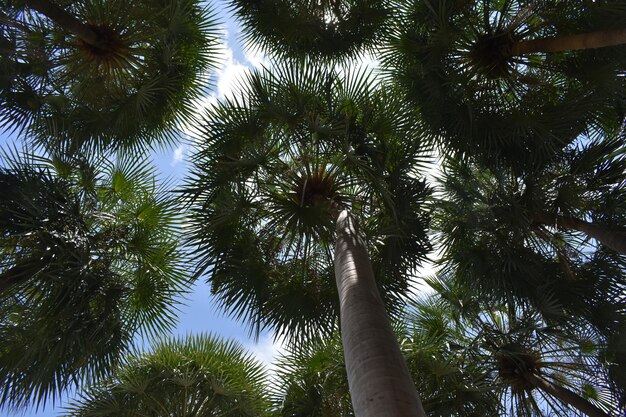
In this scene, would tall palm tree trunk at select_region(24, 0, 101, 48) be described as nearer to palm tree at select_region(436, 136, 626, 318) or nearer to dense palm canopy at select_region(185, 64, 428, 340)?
dense palm canopy at select_region(185, 64, 428, 340)

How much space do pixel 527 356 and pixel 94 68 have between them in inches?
260

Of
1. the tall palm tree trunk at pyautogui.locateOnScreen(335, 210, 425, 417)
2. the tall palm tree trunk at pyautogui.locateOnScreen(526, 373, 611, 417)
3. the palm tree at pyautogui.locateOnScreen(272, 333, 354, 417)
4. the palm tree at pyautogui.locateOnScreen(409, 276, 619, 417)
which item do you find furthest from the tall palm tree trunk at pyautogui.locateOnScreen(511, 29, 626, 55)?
the palm tree at pyautogui.locateOnScreen(272, 333, 354, 417)

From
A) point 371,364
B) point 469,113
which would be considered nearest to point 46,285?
point 371,364

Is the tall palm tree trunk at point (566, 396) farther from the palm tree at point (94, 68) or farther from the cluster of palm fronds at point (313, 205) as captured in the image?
the palm tree at point (94, 68)

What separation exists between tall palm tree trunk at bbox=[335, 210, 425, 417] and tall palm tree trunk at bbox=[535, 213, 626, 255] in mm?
3413

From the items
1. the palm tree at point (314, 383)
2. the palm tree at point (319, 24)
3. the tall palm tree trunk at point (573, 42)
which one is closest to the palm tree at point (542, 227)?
the tall palm tree trunk at point (573, 42)

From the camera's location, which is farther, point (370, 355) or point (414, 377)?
point (414, 377)

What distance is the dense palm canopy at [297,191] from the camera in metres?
5.76

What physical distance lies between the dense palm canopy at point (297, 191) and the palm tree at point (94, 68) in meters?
1.45

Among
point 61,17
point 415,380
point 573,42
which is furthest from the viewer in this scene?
point 415,380

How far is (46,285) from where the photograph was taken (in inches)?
227

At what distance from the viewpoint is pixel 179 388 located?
6809 mm

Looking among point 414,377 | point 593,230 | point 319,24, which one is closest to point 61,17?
point 319,24

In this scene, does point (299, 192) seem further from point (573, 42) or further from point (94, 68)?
point (573, 42)
